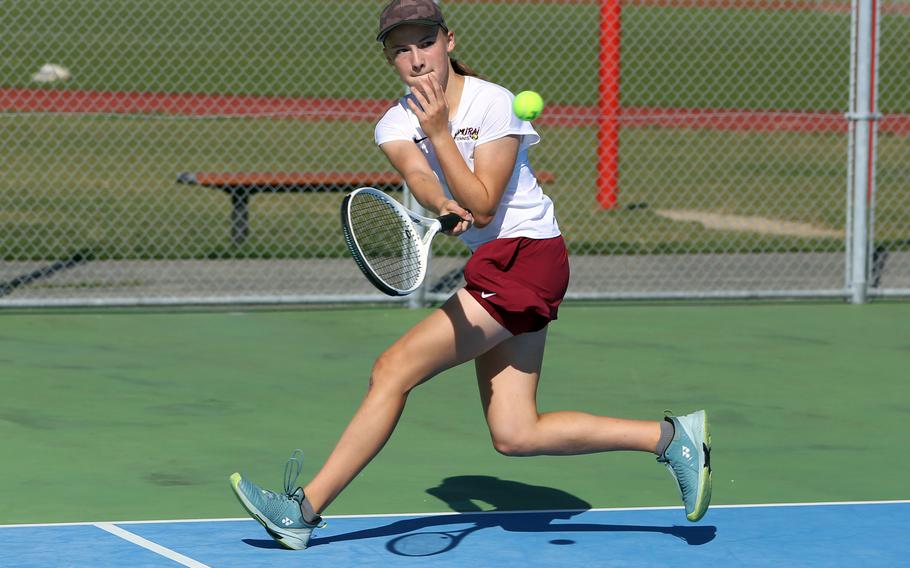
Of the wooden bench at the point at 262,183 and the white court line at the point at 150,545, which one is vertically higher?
the wooden bench at the point at 262,183

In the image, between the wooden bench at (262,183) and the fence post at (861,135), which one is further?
the wooden bench at (262,183)

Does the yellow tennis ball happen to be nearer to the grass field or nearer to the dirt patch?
the grass field

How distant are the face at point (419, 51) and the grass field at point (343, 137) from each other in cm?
800

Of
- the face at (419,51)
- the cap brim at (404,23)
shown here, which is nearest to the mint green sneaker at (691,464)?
the face at (419,51)

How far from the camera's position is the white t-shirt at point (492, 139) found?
569 cm

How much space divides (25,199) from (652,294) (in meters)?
8.09

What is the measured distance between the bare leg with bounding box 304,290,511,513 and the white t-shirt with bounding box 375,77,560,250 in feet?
1.01

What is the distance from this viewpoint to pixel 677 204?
59.3 ft

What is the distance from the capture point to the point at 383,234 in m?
6.00

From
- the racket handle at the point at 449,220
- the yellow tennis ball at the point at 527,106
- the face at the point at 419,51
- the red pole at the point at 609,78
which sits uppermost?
the red pole at the point at 609,78

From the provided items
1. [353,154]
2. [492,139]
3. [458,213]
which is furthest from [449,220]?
[353,154]

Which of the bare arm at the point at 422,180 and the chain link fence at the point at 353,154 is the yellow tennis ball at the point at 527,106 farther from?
the chain link fence at the point at 353,154

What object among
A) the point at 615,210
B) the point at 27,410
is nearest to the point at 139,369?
the point at 27,410

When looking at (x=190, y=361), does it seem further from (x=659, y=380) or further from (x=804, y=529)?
(x=804, y=529)
